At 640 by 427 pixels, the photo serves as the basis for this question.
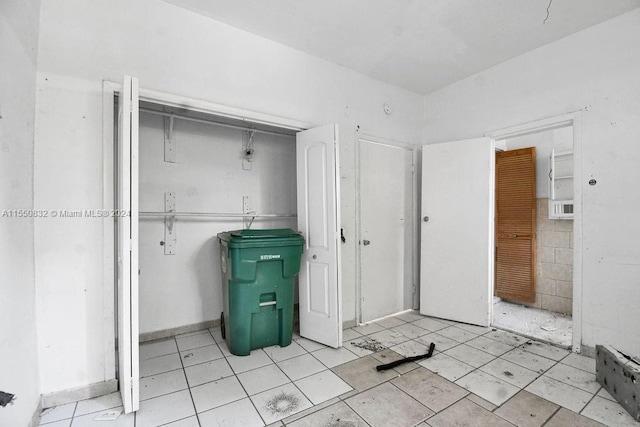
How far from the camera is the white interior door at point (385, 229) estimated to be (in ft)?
10.6

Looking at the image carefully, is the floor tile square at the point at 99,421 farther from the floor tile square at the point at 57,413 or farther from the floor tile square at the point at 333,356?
the floor tile square at the point at 333,356

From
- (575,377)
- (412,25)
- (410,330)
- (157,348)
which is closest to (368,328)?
(410,330)

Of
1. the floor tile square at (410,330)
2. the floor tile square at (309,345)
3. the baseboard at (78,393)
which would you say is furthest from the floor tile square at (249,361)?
the floor tile square at (410,330)

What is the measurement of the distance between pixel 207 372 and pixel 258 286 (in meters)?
0.72

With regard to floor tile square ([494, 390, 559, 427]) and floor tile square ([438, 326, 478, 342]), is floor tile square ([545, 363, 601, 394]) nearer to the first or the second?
floor tile square ([494, 390, 559, 427])

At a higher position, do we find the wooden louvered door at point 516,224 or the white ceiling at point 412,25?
the white ceiling at point 412,25

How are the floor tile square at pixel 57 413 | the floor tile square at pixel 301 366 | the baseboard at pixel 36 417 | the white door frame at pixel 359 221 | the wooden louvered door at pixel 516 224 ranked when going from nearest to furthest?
the baseboard at pixel 36 417 → the floor tile square at pixel 57 413 → the floor tile square at pixel 301 366 → the white door frame at pixel 359 221 → the wooden louvered door at pixel 516 224

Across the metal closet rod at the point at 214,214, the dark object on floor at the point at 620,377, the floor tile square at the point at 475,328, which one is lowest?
the floor tile square at the point at 475,328

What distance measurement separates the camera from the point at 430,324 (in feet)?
10.5

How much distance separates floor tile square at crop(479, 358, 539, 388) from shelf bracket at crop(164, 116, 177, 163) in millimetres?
3264

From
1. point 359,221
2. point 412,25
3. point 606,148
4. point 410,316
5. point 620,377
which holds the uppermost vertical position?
point 412,25

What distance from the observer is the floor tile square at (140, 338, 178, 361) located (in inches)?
95.6

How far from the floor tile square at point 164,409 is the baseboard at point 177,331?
0.95 m

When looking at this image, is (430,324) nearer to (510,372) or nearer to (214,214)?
(510,372)
